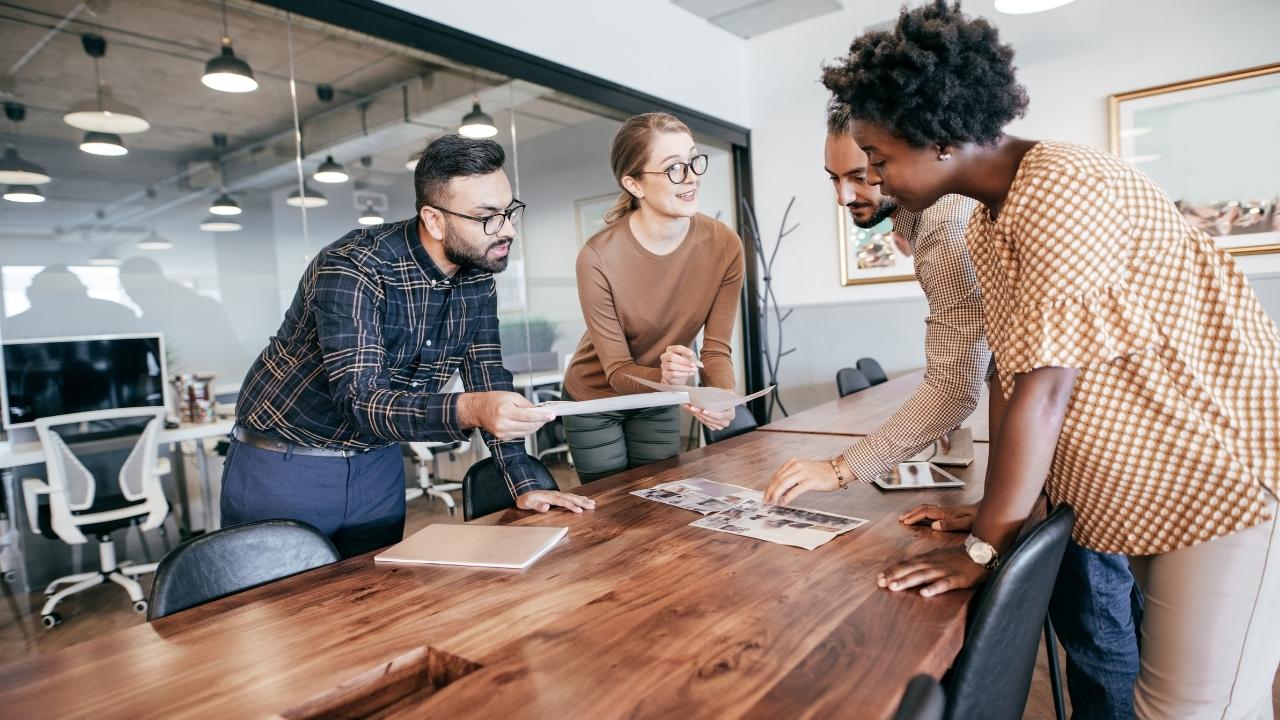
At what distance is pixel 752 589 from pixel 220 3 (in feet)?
10.0

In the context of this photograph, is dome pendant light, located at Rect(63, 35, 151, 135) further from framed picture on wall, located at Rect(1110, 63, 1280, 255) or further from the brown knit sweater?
framed picture on wall, located at Rect(1110, 63, 1280, 255)

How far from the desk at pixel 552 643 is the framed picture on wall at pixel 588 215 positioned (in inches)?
135

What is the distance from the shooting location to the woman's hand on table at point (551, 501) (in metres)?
1.54

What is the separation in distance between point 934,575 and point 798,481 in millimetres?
369

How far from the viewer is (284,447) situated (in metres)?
1.69

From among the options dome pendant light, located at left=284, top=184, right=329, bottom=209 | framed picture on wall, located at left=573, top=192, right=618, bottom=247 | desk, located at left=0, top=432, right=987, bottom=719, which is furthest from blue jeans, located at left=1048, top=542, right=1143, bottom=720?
framed picture on wall, located at left=573, top=192, right=618, bottom=247

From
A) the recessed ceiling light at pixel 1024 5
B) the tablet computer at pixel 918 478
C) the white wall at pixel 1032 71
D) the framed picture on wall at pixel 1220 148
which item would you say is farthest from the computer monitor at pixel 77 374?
the framed picture on wall at pixel 1220 148

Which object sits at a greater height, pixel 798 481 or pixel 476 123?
pixel 476 123

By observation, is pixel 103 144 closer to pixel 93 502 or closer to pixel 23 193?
pixel 23 193

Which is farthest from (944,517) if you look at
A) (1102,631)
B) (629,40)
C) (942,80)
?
(629,40)

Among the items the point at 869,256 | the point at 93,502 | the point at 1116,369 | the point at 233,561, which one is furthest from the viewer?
the point at 869,256

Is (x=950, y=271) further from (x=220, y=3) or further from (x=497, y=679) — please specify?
(x=220, y=3)

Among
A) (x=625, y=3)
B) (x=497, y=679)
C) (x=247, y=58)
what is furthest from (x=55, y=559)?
(x=625, y=3)

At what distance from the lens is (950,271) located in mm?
1457
